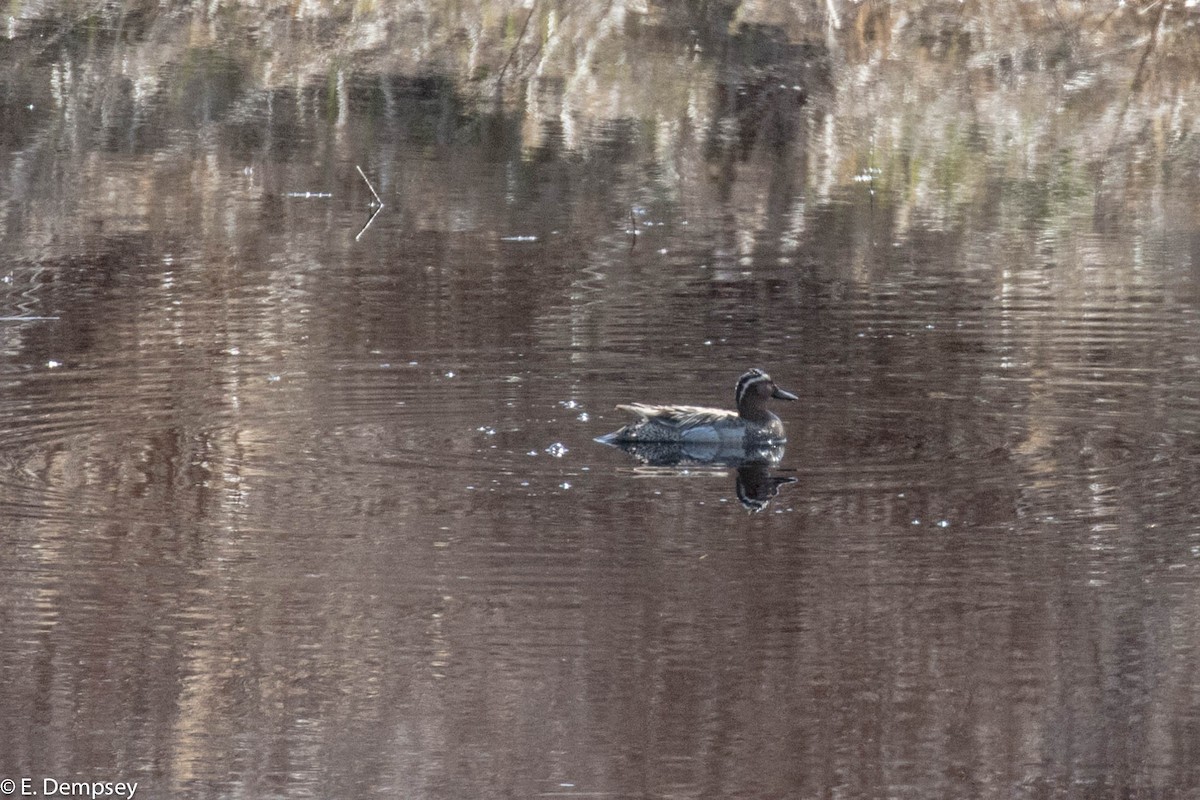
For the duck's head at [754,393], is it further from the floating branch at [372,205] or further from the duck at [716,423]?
the floating branch at [372,205]

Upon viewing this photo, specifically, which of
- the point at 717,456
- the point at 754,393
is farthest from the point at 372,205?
the point at 717,456

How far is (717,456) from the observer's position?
31.0 feet

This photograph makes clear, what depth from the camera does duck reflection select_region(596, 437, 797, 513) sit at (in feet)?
29.4

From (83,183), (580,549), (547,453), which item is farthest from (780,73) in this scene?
(580,549)

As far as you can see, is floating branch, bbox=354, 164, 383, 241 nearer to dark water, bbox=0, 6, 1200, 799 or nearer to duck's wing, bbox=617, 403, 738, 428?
Result: dark water, bbox=0, 6, 1200, 799

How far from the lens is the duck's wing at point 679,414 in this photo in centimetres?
929

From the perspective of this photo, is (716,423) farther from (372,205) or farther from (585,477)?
(372,205)

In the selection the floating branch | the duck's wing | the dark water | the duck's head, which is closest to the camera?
the dark water

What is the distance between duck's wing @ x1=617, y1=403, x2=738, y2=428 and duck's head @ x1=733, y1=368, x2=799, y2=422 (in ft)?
0.20

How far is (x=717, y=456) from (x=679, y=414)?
0.90ft

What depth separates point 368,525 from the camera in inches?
313

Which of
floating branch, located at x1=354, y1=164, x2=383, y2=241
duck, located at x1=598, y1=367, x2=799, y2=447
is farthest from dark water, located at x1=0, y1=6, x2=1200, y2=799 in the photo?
duck, located at x1=598, y1=367, x2=799, y2=447

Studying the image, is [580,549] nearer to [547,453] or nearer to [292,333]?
[547,453]

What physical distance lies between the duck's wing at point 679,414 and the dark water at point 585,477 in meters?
0.28
